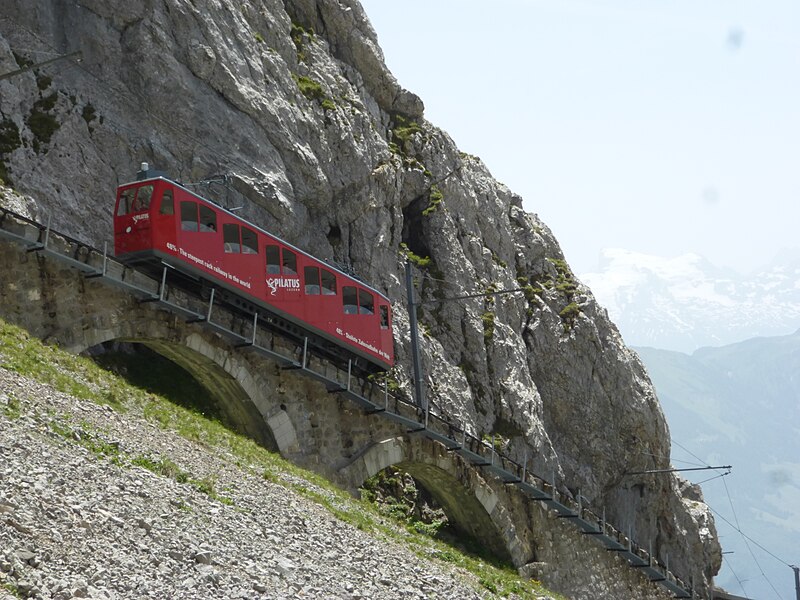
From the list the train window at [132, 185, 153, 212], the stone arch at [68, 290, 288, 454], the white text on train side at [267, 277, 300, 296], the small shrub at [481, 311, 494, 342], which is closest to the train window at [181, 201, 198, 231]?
the train window at [132, 185, 153, 212]

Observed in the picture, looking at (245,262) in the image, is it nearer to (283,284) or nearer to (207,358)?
(283,284)

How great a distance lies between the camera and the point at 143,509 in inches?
690

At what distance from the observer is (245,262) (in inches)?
1253

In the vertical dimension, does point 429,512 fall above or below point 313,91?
below

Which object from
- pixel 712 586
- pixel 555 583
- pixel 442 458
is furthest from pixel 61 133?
pixel 712 586

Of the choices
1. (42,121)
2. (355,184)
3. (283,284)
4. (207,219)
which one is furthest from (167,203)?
(355,184)

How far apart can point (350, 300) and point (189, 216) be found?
7.99 metres

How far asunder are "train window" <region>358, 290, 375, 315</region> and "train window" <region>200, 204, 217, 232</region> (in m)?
7.52

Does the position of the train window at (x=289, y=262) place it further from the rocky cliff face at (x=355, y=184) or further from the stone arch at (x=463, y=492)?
the stone arch at (x=463, y=492)

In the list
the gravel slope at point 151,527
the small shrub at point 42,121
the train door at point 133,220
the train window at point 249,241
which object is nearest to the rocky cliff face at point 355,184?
the small shrub at point 42,121

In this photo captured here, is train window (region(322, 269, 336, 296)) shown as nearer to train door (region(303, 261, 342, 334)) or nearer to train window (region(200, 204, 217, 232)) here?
train door (region(303, 261, 342, 334))

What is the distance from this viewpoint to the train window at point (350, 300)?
36125 mm

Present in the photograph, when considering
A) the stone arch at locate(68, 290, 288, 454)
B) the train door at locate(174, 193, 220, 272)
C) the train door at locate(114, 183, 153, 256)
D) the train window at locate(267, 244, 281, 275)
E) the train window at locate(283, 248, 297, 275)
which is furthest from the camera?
the train window at locate(283, 248, 297, 275)

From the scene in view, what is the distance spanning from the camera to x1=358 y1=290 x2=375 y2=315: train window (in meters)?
36.9
